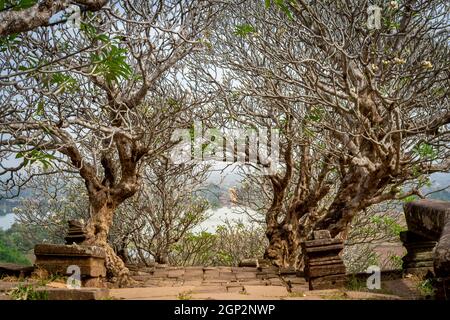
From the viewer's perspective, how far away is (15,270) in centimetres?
760

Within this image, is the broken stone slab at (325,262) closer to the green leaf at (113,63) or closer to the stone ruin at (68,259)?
the stone ruin at (68,259)

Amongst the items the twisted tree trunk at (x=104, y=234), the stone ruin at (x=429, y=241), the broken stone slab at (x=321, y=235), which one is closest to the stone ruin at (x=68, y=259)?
the twisted tree trunk at (x=104, y=234)

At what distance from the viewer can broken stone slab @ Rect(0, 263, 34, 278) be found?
24.5 feet

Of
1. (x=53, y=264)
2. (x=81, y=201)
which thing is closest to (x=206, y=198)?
(x=81, y=201)

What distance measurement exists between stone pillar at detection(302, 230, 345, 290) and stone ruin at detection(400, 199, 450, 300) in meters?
1.34

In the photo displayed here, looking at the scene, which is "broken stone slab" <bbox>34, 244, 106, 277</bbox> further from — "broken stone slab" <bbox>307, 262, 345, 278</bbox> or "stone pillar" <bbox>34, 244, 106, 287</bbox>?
"broken stone slab" <bbox>307, 262, 345, 278</bbox>

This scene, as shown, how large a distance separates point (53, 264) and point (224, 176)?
6814 mm

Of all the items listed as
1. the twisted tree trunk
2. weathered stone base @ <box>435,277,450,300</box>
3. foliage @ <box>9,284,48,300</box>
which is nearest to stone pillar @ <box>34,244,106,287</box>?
the twisted tree trunk

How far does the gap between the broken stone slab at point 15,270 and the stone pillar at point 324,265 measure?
4.89 metres

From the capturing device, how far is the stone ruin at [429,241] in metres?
3.63

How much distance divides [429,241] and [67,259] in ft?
22.0

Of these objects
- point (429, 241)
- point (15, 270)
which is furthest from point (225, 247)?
point (15, 270)

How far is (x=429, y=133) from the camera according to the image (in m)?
8.28
